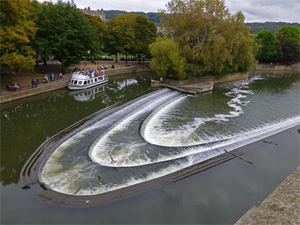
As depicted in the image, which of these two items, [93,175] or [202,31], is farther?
[202,31]

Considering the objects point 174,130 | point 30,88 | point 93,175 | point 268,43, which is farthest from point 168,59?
point 268,43

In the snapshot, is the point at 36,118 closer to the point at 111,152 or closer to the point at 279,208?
the point at 111,152

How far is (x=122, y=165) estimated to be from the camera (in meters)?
17.7

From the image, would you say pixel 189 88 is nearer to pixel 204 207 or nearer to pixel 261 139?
pixel 261 139

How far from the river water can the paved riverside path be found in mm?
887

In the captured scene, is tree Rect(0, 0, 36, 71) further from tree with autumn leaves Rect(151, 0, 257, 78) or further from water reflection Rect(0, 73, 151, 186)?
tree with autumn leaves Rect(151, 0, 257, 78)

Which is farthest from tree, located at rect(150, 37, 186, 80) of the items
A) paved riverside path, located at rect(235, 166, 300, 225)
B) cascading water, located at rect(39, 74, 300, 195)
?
paved riverside path, located at rect(235, 166, 300, 225)

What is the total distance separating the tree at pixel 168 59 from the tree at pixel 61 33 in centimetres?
1374

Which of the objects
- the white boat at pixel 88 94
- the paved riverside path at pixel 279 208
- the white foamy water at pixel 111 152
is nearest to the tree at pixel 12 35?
the white boat at pixel 88 94

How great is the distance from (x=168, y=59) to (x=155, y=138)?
25.0 meters

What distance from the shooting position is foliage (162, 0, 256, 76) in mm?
46344

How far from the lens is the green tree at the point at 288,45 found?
82938 millimetres

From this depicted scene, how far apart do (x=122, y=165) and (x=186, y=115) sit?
14.4 m

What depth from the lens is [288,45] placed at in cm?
8375
